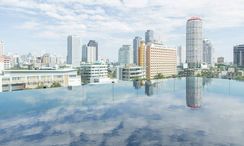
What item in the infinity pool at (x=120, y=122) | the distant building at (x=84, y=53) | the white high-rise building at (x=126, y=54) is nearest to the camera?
the infinity pool at (x=120, y=122)

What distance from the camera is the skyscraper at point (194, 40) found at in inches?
2820

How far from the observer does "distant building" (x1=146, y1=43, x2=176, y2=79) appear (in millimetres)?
50344

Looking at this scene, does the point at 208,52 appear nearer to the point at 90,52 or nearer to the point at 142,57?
the point at 90,52

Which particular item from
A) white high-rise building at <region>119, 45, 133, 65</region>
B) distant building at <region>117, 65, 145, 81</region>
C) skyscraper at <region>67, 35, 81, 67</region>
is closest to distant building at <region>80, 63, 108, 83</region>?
distant building at <region>117, 65, 145, 81</region>

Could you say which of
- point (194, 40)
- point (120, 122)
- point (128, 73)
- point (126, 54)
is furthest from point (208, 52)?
point (120, 122)

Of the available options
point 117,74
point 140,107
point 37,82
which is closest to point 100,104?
point 140,107

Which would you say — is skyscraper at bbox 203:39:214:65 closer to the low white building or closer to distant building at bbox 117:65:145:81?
distant building at bbox 117:65:145:81

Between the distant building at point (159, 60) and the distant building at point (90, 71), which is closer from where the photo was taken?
the distant building at point (90, 71)

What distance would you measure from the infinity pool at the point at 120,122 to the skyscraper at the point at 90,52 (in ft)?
341

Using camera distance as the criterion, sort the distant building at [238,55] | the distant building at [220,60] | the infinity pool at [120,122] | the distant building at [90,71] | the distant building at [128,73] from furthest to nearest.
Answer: the distant building at [220,60] < the distant building at [238,55] < the distant building at [90,71] < the distant building at [128,73] < the infinity pool at [120,122]

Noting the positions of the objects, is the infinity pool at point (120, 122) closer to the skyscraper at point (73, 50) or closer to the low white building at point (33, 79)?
the low white building at point (33, 79)

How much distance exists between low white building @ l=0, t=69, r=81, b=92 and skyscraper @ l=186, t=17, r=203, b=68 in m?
36.9

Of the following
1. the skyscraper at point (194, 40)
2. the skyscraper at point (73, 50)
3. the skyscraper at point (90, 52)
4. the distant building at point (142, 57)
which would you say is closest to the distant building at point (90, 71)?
the distant building at point (142, 57)

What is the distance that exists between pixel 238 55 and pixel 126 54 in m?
29.1
